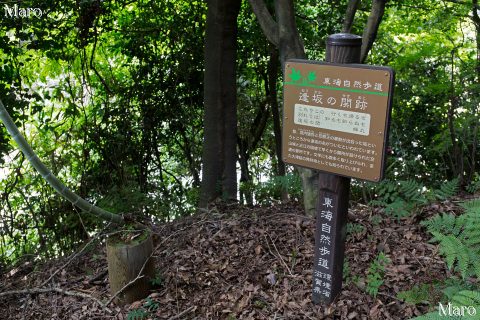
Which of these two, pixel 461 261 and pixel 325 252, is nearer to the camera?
pixel 461 261

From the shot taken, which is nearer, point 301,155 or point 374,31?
point 301,155

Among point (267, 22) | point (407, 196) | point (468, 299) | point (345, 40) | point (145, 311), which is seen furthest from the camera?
point (267, 22)

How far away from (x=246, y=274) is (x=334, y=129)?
1668 millimetres

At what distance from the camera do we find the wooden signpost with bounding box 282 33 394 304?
3014 mm

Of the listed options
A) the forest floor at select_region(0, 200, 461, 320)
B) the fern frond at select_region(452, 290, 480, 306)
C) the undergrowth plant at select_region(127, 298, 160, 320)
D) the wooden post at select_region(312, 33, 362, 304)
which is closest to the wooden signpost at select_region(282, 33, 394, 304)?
the wooden post at select_region(312, 33, 362, 304)

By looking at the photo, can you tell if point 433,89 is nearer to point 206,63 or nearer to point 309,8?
point 309,8

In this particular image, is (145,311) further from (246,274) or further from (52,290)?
(52,290)

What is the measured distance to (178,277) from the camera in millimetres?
4270

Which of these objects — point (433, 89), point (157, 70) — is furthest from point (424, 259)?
point (157, 70)

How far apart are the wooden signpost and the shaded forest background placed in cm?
272

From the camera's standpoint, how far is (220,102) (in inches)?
247

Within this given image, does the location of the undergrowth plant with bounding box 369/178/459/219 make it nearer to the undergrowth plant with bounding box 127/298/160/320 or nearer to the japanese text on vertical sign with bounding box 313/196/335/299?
the japanese text on vertical sign with bounding box 313/196/335/299

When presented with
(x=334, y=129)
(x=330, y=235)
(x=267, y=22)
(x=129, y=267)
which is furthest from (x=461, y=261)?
(x=267, y=22)

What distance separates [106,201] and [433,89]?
5.38 m
